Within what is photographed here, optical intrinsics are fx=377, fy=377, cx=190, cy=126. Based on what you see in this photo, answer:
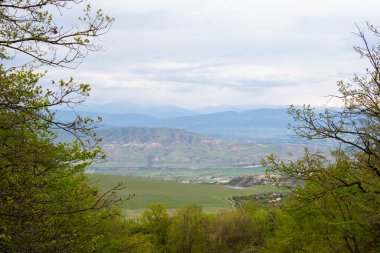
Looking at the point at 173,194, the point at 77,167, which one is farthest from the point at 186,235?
the point at 173,194

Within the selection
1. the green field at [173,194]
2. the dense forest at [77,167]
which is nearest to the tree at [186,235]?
the dense forest at [77,167]

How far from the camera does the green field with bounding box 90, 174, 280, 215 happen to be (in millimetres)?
118162

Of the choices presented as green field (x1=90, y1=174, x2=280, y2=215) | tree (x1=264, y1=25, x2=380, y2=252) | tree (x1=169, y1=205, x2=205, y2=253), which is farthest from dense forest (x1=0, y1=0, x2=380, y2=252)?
green field (x1=90, y1=174, x2=280, y2=215)

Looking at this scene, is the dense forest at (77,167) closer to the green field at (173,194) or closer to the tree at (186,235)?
the tree at (186,235)

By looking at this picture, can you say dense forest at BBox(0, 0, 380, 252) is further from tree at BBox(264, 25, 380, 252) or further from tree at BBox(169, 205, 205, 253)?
tree at BBox(169, 205, 205, 253)

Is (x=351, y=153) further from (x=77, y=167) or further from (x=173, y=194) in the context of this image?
(x=173, y=194)

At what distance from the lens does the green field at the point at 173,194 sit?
118 m

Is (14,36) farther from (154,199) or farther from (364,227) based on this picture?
(154,199)

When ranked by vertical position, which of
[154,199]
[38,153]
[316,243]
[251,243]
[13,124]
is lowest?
[154,199]

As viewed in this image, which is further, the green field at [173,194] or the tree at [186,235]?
the green field at [173,194]

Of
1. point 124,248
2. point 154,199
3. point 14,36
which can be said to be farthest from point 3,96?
point 154,199

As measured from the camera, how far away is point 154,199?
136000mm

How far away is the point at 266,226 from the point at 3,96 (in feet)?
139

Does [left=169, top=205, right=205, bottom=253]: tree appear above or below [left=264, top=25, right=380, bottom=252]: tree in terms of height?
below
